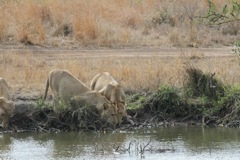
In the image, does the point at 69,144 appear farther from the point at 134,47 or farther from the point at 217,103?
the point at 134,47

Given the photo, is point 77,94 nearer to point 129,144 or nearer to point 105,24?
point 129,144

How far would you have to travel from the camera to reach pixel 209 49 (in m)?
23.4

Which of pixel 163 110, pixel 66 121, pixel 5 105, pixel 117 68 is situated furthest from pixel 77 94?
pixel 117 68

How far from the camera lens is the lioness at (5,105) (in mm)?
14945

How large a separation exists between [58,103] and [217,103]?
3.28 meters

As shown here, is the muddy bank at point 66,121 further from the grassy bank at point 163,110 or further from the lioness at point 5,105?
the lioness at point 5,105

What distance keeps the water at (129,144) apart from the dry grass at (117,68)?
1961 millimetres

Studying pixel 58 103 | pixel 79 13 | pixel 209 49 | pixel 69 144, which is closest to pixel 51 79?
pixel 58 103

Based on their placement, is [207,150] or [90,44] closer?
[207,150]

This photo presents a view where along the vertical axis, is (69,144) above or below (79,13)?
below

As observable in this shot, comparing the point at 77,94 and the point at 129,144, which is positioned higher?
the point at 77,94

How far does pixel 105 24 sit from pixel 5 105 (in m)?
10.7

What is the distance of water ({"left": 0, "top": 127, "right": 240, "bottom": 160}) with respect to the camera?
13281 millimetres

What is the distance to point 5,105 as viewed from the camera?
589 inches
